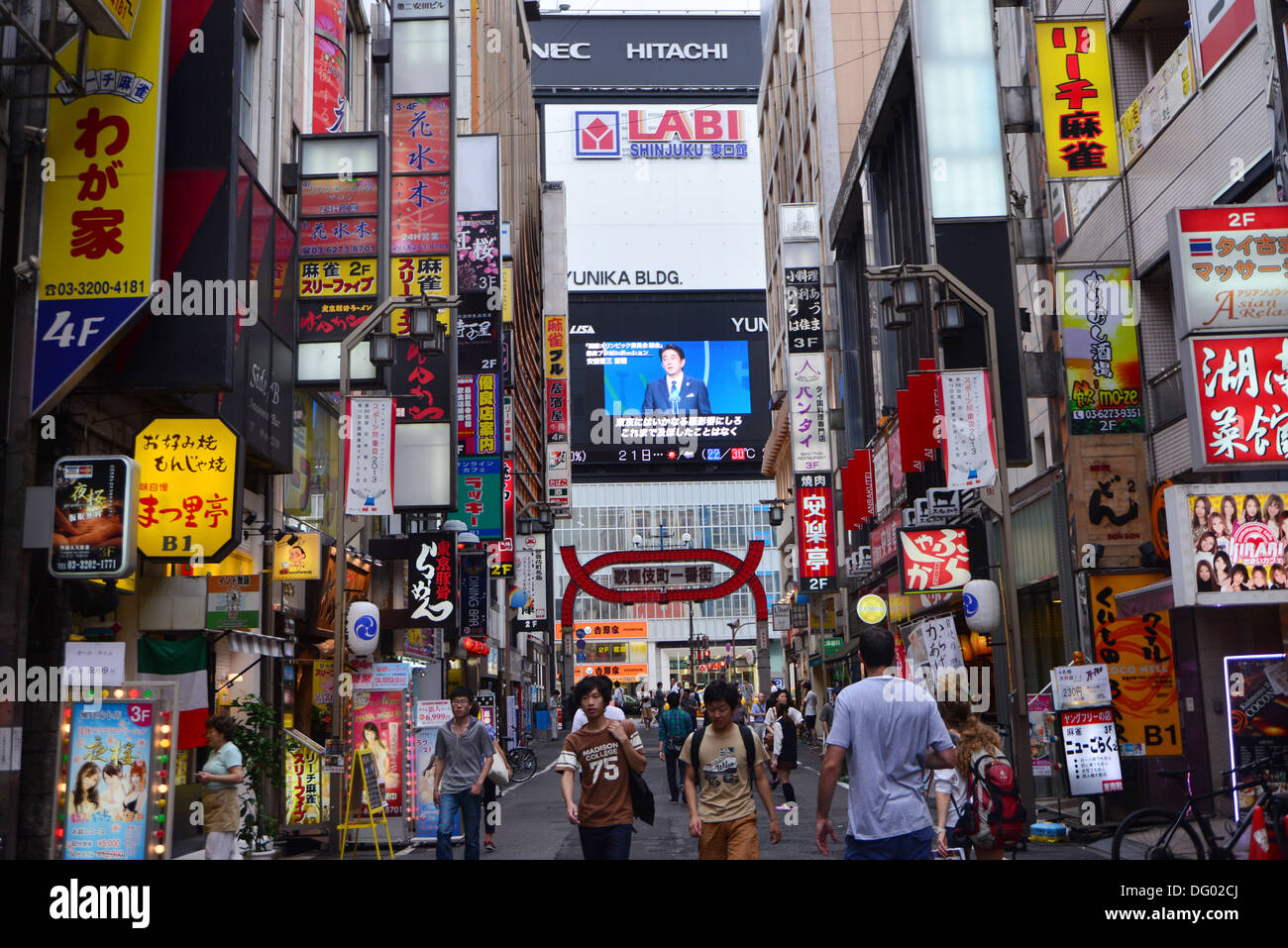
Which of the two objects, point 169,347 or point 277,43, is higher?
point 277,43

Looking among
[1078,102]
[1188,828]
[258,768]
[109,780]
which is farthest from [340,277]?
[1188,828]

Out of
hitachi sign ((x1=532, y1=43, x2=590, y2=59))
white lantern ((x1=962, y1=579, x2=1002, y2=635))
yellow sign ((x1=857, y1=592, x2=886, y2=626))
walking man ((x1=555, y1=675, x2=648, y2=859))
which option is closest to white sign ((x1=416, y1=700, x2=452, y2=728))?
white lantern ((x1=962, y1=579, x2=1002, y2=635))

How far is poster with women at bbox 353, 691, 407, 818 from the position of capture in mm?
16688

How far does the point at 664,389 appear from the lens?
11694 cm

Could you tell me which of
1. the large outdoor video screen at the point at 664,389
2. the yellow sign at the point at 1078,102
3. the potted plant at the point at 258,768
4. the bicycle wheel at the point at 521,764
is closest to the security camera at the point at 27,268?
the potted plant at the point at 258,768

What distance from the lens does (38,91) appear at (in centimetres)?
1236

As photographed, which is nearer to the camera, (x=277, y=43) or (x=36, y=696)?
(x=36, y=696)

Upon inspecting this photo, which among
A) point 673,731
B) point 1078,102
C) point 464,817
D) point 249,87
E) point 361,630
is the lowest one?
point 464,817

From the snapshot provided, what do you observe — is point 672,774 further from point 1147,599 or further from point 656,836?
point 1147,599

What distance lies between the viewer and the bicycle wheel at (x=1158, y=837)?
10.3 meters

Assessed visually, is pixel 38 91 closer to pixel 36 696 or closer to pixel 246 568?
pixel 36 696

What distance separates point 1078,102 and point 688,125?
111m
